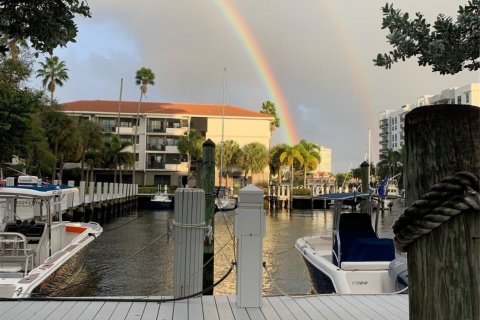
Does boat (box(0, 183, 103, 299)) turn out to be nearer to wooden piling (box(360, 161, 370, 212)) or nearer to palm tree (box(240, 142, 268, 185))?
wooden piling (box(360, 161, 370, 212))

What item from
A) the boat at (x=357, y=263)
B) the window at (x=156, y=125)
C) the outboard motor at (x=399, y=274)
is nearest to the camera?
the outboard motor at (x=399, y=274)

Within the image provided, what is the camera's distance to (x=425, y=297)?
184cm

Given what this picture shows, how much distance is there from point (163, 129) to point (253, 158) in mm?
14063

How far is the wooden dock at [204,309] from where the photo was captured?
4.60 meters

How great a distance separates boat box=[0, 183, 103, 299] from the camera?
23.9 feet

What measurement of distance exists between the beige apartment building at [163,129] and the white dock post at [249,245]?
58243 millimetres

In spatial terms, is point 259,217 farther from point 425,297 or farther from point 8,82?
point 8,82

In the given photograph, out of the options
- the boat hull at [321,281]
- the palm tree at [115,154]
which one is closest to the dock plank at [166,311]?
the boat hull at [321,281]

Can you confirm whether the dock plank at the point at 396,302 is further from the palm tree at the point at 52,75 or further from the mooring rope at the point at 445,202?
the palm tree at the point at 52,75

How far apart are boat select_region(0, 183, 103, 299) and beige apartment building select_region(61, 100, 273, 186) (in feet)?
169

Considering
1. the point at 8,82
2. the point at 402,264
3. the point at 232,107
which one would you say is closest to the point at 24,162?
the point at 8,82

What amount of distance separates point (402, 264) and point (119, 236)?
20.9 m

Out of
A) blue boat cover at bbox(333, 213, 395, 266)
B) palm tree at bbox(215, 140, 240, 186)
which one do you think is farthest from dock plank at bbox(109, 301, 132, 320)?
palm tree at bbox(215, 140, 240, 186)

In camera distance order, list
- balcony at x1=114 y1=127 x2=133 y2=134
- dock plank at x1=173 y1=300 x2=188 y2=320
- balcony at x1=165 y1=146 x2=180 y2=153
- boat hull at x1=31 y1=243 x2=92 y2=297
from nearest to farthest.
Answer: dock plank at x1=173 y1=300 x2=188 y2=320 → boat hull at x1=31 y1=243 x2=92 y2=297 → balcony at x1=165 y1=146 x2=180 y2=153 → balcony at x1=114 y1=127 x2=133 y2=134
